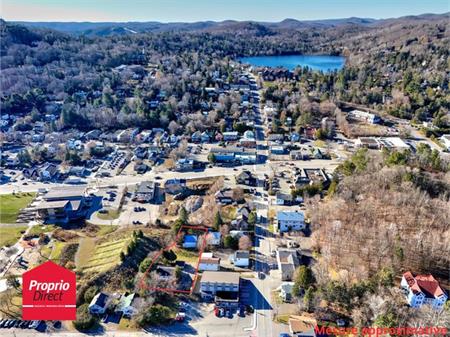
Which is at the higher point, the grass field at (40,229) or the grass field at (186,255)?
the grass field at (186,255)

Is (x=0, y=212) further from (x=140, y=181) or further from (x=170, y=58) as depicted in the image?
(x=170, y=58)

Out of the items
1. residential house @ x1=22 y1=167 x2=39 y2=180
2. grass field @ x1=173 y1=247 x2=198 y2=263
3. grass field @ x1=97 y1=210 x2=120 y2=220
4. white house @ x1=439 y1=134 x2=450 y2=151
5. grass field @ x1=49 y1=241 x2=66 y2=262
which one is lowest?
grass field @ x1=49 y1=241 x2=66 y2=262

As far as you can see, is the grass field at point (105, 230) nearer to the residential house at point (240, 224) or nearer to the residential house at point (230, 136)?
the residential house at point (240, 224)

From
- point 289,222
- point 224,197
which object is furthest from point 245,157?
point 289,222

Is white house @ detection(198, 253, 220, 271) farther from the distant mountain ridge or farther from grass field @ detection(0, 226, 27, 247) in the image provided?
the distant mountain ridge

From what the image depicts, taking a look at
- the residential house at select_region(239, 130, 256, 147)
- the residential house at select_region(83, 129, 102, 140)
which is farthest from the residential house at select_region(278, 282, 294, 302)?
→ the residential house at select_region(83, 129, 102, 140)

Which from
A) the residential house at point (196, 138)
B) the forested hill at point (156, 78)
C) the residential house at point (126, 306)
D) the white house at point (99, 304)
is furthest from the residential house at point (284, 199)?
the forested hill at point (156, 78)

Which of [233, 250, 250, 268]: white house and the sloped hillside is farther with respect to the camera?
[233, 250, 250, 268]: white house

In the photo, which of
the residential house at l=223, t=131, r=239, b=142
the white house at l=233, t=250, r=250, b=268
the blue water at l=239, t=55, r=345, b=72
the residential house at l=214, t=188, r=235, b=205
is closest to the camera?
the white house at l=233, t=250, r=250, b=268
